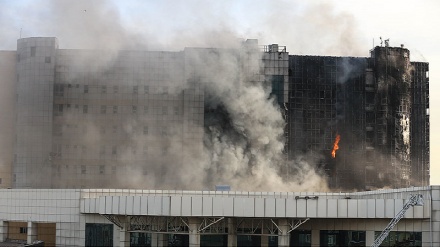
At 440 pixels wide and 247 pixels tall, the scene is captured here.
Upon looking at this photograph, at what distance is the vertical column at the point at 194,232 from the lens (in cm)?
5812

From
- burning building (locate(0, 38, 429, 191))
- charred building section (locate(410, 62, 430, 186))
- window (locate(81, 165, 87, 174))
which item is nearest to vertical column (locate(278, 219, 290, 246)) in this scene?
burning building (locate(0, 38, 429, 191))

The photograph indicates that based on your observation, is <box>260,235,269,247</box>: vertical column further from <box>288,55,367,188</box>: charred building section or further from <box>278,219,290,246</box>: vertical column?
<box>288,55,367,188</box>: charred building section

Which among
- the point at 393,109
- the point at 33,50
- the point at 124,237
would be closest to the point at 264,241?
the point at 124,237

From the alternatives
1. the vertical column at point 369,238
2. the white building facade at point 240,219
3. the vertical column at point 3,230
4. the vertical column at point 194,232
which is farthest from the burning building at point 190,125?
A: the vertical column at point 194,232

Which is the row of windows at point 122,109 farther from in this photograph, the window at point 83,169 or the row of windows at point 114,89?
the window at point 83,169

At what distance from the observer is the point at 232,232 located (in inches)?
2370

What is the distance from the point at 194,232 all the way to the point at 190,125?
52.2 m

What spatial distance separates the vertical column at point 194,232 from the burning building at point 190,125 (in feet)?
163

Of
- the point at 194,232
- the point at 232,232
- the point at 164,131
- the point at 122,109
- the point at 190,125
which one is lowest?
the point at 194,232

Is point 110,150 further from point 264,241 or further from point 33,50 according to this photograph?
point 264,241

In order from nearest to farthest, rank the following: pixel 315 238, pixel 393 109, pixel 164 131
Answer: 1. pixel 315 238
2. pixel 164 131
3. pixel 393 109

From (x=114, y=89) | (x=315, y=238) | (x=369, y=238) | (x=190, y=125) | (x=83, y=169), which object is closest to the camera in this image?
(x=369, y=238)

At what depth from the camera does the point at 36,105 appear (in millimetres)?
111875

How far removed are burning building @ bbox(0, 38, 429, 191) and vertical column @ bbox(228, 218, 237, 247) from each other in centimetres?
4678
